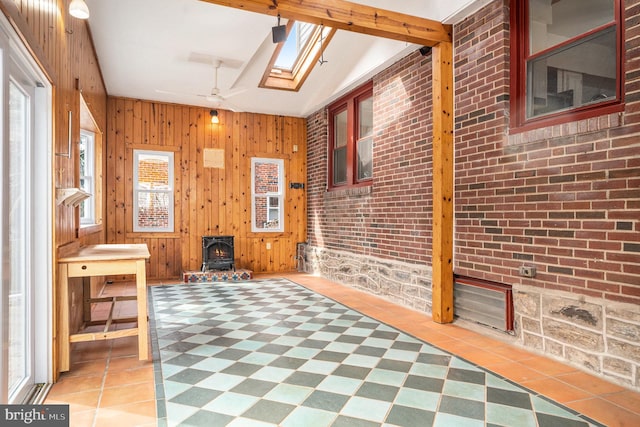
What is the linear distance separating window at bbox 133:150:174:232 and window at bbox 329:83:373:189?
277 cm

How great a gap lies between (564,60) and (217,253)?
5520 mm

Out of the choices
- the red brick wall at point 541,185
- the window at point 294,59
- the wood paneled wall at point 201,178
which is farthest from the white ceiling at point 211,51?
the red brick wall at point 541,185

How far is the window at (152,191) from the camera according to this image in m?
6.51

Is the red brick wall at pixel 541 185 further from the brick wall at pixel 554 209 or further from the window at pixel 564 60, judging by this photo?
the window at pixel 564 60

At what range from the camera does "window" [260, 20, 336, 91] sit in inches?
230

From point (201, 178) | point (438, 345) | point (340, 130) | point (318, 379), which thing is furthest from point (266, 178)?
point (318, 379)

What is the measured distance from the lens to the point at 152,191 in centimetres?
660

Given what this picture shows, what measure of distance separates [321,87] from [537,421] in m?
5.54

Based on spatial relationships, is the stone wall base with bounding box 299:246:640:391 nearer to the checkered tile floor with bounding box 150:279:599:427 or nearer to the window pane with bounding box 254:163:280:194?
the checkered tile floor with bounding box 150:279:599:427

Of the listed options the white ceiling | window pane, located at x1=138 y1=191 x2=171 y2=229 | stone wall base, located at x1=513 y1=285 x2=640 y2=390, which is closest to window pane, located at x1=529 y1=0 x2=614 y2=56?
the white ceiling

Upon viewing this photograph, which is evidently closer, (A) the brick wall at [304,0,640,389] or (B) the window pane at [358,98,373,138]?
(A) the brick wall at [304,0,640,389]

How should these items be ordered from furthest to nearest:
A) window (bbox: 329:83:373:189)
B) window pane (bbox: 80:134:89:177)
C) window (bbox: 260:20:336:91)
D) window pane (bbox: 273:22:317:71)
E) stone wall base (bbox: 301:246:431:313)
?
window pane (bbox: 273:22:317:71)
window (bbox: 260:20:336:91)
window (bbox: 329:83:373:189)
window pane (bbox: 80:134:89:177)
stone wall base (bbox: 301:246:431:313)

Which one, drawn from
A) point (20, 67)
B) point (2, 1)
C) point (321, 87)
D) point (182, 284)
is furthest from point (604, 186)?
point (182, 284)

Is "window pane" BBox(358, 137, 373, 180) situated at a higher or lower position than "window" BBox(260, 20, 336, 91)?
lower
